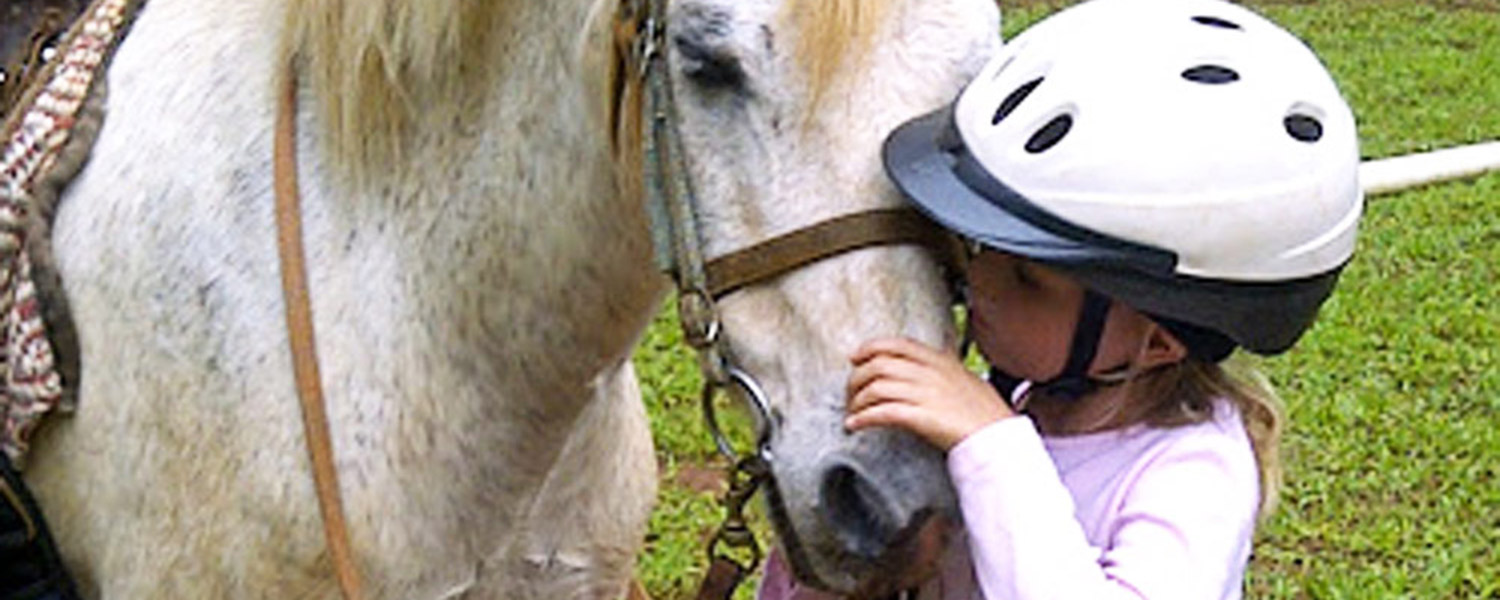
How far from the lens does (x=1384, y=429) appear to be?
512 cm

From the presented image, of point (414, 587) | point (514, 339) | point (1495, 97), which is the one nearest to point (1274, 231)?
point (514, 339)

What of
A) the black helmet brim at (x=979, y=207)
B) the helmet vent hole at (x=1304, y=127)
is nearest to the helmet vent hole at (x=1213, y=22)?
the helmet vent hole at (x=1304, y=127)

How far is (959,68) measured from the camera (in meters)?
2.06

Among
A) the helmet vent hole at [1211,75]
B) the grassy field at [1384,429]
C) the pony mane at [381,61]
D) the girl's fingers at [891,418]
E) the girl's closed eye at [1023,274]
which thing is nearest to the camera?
the girl's fingers at [891,418]

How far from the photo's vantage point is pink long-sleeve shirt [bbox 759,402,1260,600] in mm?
1906

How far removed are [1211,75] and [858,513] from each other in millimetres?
536

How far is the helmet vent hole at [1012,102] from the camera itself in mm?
2006

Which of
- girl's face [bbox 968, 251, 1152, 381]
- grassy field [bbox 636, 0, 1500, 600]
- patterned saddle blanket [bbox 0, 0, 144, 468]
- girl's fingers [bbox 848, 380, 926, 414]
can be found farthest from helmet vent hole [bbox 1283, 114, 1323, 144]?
grassy field [bbox 636, 0, 1500, 600]

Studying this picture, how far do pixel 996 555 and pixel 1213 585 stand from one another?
209 millimetres

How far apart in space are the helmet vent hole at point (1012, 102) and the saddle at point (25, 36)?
1239 mm

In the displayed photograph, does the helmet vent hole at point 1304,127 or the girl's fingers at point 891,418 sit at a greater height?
the helmet vent hole at point 1304,127

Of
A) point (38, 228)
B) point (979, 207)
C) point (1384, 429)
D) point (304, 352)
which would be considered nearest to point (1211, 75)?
point (979, 207)

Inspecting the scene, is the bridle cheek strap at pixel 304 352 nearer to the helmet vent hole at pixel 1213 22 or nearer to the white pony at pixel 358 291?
the white pony at pixel 358 291

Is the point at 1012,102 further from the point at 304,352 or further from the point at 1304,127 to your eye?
the point at 304,352
